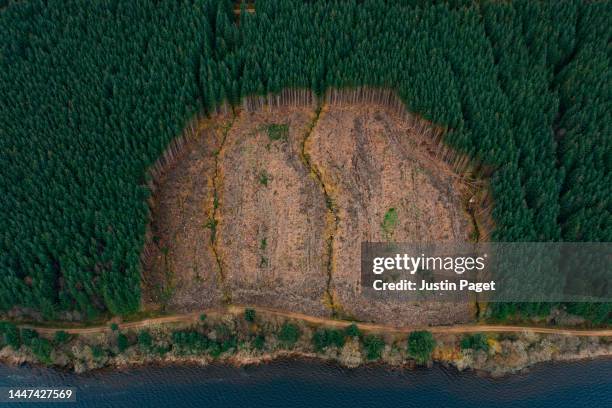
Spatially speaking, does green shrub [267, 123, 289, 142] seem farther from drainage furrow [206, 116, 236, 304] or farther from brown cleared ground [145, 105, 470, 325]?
drainage furrow [206, 116, 236, 304]

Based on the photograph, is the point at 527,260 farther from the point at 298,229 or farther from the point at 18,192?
the point at 18,192

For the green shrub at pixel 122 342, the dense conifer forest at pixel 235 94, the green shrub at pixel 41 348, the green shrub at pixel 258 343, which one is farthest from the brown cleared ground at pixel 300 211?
the green shrub at pixel 41 348

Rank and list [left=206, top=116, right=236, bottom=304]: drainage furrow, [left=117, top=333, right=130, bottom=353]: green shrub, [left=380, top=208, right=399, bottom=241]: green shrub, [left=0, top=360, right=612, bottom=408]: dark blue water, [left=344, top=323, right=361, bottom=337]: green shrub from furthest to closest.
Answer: [left=380, top=208, right=399, bottom=241]: green shrub
[left=206, top=116, right=236, bottom=304]: drainage furrow
[left=344, top=323, right=361, bottom=337]: green shrub
[left=117, top=333, right=130, bottom=353]: green shrub
[left=0, top=360, right=612, bottom=408]: dark blue water

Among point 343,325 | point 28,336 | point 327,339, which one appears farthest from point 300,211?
point 28,336

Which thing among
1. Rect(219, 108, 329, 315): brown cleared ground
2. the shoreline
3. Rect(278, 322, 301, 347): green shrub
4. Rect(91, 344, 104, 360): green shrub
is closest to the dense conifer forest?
Rect(91, 344, 104, 360): green shrub

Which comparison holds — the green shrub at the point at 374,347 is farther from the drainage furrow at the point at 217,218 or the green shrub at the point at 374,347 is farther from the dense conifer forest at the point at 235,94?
the drainage furrow at the point at 217,218

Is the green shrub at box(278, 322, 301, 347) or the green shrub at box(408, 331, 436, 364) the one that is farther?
the green shrub at box(278, 322, 301, 347)
